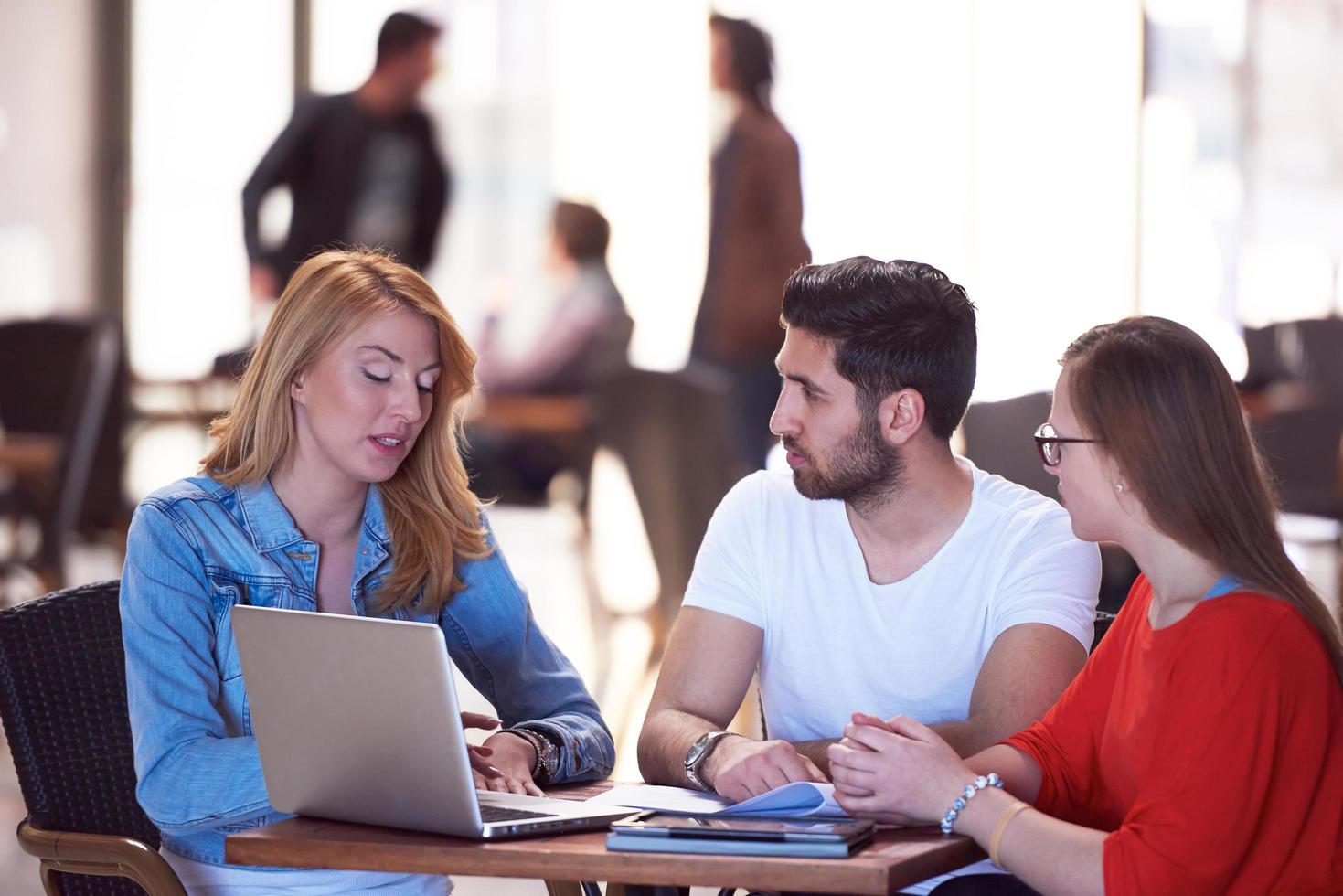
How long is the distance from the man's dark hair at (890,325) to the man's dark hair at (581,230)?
4993 mm

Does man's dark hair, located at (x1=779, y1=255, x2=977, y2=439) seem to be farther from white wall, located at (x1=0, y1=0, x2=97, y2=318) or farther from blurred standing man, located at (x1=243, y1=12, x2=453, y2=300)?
white wall, located at (x1=0, y1=0, x2=97, y2=318)

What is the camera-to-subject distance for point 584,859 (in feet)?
4.40

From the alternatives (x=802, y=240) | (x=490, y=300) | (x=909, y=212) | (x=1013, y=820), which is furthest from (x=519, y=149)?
(x=1013, y=820)

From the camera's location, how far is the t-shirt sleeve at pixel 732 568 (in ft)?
6.64

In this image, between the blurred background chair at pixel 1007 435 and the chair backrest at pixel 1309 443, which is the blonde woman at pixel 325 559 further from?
the chair backrest at pixel 1309 443

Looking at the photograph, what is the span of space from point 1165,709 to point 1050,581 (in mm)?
399

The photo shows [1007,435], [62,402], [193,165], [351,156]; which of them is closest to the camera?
[1007,435]

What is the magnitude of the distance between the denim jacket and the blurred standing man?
3773 millimetres

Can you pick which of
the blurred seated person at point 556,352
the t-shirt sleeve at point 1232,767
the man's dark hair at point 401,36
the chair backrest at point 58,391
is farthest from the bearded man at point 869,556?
the blurred seated person at point 556,352

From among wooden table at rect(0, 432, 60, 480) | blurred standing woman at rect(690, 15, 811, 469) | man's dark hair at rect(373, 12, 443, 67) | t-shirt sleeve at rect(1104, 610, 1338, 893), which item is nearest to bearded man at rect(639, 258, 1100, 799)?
t-shirt sleeve at rect(1104, 610, 1338, 893)

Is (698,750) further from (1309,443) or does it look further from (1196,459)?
(1309,443)

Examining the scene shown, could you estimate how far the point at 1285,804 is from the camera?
4.71 feet

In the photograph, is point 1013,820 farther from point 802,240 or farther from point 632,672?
point 802,240

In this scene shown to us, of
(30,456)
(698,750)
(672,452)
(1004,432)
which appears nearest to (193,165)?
(30,456)
